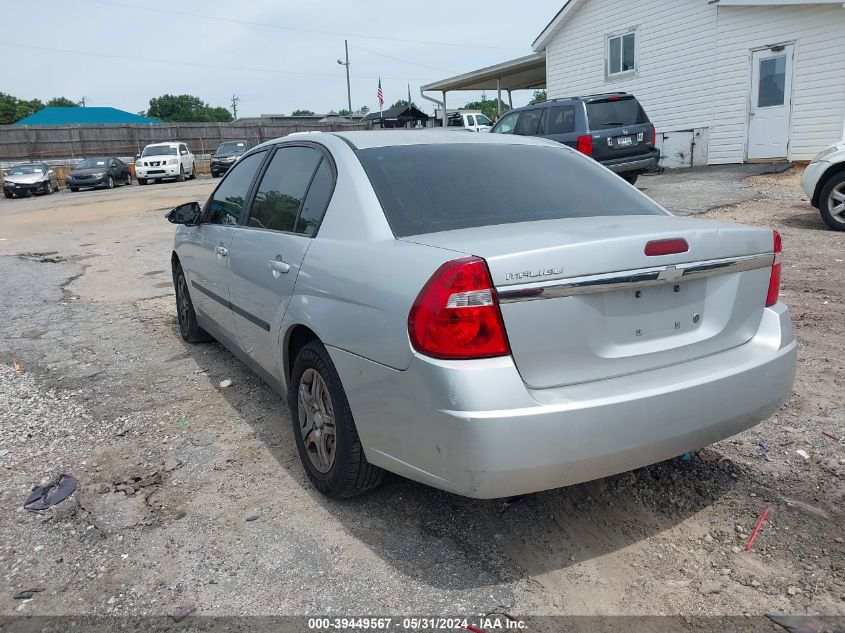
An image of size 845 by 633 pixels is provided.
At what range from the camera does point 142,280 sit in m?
9.02

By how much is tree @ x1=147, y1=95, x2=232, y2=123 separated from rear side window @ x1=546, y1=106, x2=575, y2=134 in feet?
348

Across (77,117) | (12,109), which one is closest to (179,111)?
(12,109)

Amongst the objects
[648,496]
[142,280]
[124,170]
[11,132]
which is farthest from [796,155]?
[11,132]

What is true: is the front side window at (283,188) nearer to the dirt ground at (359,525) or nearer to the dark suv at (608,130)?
the dirt ground at (359,525)

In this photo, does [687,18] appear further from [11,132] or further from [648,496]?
[11,132]

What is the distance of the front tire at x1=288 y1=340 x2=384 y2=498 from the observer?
296 centimetres

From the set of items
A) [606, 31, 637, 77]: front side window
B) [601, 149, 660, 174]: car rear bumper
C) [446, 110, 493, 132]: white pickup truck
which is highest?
[606, 31, 637, 77]: front side window

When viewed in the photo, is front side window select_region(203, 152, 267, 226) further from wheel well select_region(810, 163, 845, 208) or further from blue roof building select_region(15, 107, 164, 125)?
blue roof building select_region(15, 107, 164, 125)

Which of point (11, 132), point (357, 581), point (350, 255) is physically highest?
point (11, 132)

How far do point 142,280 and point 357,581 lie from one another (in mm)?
7372

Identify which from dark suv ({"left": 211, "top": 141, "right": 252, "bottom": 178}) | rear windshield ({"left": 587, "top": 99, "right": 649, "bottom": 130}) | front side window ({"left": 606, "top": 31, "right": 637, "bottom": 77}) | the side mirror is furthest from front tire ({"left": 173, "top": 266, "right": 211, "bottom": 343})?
dark suv ({"left": 211, "top": 141, "right": 252, "bottom": 178})

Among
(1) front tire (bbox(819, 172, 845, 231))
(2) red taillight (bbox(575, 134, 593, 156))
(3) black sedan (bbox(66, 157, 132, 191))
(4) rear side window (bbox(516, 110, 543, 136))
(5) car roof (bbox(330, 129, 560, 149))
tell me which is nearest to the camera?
(5) car roof (bbox(330, 129, 560, 149))

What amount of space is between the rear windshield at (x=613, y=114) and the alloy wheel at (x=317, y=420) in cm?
1085

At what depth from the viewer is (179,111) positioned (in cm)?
11319
